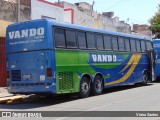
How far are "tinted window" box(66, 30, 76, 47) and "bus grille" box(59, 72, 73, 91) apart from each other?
1259mm

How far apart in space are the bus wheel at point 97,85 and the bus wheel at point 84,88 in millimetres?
531

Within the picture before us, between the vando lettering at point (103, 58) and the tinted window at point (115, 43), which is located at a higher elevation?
the tinted window at point (115, 43)

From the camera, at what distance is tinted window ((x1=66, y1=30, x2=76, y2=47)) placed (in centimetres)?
1529

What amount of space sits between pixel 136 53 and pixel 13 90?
9.44 meters

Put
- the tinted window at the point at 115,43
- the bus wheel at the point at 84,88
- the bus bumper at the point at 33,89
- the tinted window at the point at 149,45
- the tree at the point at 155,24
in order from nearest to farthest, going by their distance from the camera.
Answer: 1. the bus bumper at the point at 33,89
2. the bus wheel at the point at 84,88
3. the tinted window at the point at 115,43
4. the tinted window at the point at 149,45
5. the tree at the point at 155,24

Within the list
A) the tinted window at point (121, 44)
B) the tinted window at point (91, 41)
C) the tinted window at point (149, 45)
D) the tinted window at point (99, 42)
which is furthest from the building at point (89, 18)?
the tinted window at point (91, 41)

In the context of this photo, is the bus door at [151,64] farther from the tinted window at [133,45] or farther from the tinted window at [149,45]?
the tinted window at [133,45]

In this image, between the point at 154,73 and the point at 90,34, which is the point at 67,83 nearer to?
the point at 90,34

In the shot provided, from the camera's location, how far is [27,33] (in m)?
14.7

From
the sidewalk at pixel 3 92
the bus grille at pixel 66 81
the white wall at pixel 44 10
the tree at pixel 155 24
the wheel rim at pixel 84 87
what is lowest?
the sidewalk at pixel 3 92

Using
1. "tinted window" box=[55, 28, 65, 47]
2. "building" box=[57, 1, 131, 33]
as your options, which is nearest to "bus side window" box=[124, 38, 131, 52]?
"tinted window" box=[55, 28, 65, 47]

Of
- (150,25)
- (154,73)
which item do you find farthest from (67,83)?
(150,25)

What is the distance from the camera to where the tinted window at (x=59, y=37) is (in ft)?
47.7

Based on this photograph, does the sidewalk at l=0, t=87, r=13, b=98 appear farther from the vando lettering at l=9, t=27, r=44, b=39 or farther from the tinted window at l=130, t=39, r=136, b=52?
the tinted window at l=130, t=39, r=136, b=52
